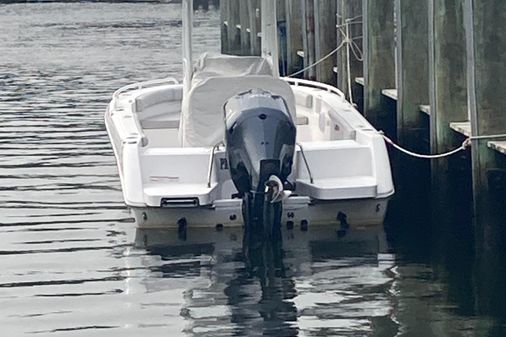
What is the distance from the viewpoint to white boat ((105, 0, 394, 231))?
11.0 meters

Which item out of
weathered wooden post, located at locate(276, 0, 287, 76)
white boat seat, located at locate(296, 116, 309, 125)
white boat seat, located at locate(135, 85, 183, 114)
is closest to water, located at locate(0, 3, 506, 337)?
white boat seat, located at locate(135, 85, 183, 114)

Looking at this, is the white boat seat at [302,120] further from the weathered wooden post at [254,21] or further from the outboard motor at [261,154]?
the weathered wooden post at [254,21]

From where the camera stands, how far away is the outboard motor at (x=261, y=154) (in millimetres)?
10789

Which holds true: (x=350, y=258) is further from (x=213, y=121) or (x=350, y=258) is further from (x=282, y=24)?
(x=282, y=24)

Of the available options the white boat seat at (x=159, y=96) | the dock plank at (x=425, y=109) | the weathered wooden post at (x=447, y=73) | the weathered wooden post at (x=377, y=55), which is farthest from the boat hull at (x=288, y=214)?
the weathered wooden post at (x=377, y=55)

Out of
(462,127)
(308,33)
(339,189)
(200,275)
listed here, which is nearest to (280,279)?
(200,275)

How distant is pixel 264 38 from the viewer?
47.3ft

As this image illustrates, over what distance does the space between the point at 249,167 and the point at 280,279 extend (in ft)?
3.30

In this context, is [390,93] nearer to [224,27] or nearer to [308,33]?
[308,33]

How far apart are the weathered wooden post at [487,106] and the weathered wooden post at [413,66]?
2.57 meters

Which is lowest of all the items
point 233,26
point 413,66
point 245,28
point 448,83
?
point 448,83

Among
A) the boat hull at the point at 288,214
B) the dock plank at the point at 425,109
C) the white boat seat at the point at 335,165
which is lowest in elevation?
the boat hull at the point at 288,214

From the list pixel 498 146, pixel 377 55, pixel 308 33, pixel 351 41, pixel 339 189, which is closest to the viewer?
pixel 498 146

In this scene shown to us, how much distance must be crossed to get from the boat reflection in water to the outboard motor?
1.15 feet
